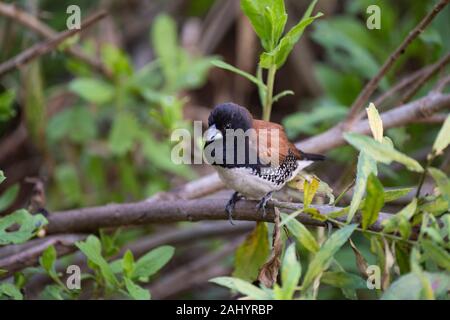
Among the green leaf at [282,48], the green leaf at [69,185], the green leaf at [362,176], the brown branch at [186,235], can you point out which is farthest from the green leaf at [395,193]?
the green leaf at [69,185]

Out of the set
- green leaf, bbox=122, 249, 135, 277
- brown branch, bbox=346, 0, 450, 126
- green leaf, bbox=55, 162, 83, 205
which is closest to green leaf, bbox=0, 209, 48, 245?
green leaf, bbox=122, 249, 135, 277

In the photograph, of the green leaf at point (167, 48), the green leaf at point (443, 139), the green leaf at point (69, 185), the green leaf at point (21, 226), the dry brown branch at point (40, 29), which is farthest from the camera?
the green leaf at point (69, 185)

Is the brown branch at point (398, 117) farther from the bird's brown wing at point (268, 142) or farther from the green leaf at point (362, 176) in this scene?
the green leaf at point (362, 176)

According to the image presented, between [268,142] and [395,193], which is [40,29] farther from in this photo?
[395,193]

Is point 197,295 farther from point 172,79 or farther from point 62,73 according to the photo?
point 62,73

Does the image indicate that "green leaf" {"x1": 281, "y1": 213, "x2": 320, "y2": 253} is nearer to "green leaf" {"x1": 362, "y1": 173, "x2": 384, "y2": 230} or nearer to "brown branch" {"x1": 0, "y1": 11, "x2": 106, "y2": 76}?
"green leaf" {"x1": 362, "y1": 173, "x2": 384, "y2": 230}

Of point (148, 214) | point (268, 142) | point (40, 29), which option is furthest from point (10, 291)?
point (40, 29)

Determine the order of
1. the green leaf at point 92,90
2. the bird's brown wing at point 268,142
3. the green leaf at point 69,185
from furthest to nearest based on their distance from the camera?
1. the green leaf at point 69,185
2. the green leaf at point 92,90
3. the bird's brown wing at point 268,142

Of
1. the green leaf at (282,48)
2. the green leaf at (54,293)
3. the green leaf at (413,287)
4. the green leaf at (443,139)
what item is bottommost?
the green leaf at (54,293)
